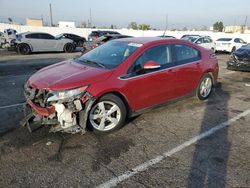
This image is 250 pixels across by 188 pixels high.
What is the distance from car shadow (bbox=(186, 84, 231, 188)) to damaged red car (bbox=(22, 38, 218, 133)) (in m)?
0.99

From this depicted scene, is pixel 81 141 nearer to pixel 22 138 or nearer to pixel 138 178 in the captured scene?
pixel 22 138

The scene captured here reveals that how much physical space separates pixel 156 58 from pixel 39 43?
619 inches

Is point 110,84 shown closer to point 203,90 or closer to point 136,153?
point 136,153

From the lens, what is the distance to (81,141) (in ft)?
13.8

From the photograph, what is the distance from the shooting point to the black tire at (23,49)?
18.1 m

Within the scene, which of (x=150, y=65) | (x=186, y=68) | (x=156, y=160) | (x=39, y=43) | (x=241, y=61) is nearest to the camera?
(x=156, y=160)

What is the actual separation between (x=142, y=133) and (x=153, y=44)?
178 centimetres

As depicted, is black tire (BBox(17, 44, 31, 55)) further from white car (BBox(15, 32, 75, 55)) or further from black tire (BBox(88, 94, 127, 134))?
black tire (BBox(88, 94, 127, 134))

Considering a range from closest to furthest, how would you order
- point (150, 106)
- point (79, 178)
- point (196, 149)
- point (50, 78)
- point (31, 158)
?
point (79, 178), point (31, 158), point (196, 149), point (50, 78), point (150, 106)

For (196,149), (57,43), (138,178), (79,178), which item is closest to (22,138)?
(79,178)

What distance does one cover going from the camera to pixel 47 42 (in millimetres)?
19578

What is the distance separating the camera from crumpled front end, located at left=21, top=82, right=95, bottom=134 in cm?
406

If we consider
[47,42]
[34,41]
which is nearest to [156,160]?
[34,41]

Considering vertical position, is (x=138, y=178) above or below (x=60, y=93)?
below
